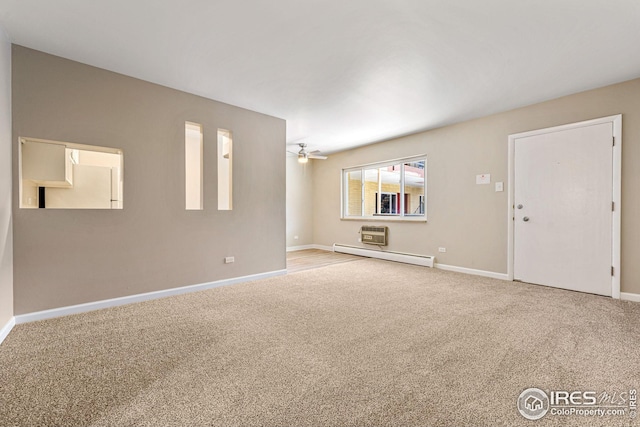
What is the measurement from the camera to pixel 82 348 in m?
2.07

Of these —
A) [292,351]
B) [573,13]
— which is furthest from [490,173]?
[292,351]

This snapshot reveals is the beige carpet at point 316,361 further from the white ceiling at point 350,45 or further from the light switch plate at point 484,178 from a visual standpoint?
the white ceiling at point 350,45

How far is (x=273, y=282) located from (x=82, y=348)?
223cm

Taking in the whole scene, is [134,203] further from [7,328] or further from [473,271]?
[473,271]

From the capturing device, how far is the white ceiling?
205cm

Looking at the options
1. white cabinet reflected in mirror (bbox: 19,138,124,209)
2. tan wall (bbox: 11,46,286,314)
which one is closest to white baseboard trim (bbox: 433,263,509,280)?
tan wall (bbox: 11,46,286,314)

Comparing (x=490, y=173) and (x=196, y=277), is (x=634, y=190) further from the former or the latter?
(x=196, y=277)

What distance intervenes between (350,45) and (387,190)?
160 inches

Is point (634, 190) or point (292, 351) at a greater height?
point (634, 190)

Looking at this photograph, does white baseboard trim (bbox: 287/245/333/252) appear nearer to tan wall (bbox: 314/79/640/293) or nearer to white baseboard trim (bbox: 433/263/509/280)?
tan wall (bbox: 314/79/640/293)

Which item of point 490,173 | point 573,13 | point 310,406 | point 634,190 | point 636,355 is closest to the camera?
point 310,406

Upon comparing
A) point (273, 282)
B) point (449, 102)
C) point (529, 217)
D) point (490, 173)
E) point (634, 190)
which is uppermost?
point (449, 102)

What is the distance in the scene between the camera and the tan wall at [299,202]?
714cm

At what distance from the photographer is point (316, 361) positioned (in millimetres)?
1878
